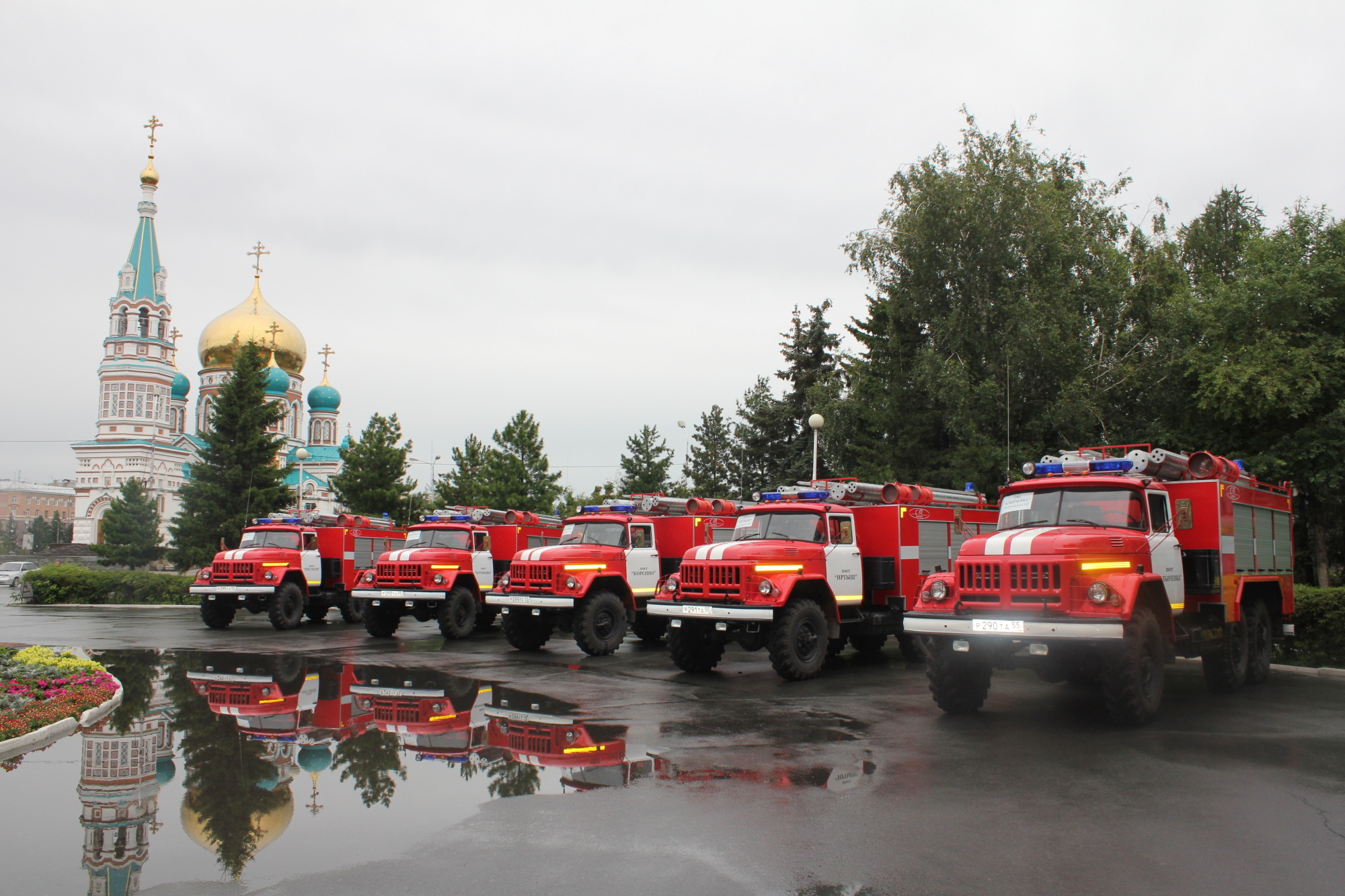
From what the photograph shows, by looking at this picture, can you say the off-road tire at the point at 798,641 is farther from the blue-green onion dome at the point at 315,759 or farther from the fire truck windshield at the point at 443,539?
the fire truck windshield at the point at 443,539

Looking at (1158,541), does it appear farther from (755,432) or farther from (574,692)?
(755,432)

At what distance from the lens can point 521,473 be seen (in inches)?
1566

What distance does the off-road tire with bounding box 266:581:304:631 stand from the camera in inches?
864

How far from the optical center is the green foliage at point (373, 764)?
7105 millimetres

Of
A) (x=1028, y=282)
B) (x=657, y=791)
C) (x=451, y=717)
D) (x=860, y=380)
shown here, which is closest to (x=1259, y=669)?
(x=657, y=791)

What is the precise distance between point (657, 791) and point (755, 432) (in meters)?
32.4

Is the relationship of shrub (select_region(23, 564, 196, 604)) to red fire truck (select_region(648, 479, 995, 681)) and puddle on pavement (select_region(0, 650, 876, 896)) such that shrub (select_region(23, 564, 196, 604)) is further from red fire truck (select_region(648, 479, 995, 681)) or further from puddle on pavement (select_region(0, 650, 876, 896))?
red fire truck (select_region(648, 479, 995, 681))

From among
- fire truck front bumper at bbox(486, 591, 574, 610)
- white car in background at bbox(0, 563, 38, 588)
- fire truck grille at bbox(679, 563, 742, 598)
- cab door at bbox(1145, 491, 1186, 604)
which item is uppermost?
cab door at bbox(1145, 491, 1186, 604)

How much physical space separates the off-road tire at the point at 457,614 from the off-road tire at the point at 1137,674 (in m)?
12.9

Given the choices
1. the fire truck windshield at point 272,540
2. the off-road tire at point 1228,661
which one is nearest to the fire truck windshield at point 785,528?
the off-road tire at point 1228,661

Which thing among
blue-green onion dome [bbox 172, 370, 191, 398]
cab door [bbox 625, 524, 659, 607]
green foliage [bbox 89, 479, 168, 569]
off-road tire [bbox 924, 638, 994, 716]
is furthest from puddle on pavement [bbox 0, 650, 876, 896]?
blue-green onion dome [bbox 172, 370, 191, 398]

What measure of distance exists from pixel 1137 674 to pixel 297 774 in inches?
299

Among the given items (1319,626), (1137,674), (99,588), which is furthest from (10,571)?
(1319,626)

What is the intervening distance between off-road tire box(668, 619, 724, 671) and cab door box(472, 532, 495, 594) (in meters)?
7.45
